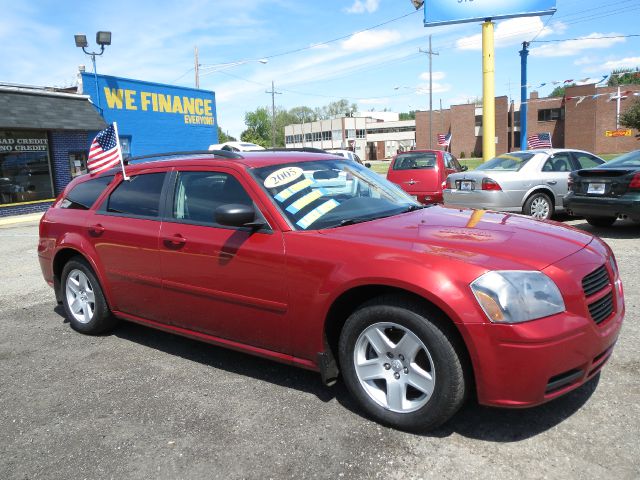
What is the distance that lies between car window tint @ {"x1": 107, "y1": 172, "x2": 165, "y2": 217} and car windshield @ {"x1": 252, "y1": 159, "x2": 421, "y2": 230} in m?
1.01

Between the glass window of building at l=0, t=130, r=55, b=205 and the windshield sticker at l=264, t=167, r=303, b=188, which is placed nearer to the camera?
the windshield sticker at l=264, t=167, r=303, b=188

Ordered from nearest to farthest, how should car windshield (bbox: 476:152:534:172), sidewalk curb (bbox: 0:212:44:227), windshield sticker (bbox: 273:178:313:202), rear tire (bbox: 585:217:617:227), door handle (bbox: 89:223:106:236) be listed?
windshield sticker (bbox: 273:178:313:202), door handle (bbox: 89:223:106:236), rear tire (bbox: 585:217:617:227), car windshield (bbox: 476:152:534:172), sidewalk curb (bbox: 0:212:44:227)

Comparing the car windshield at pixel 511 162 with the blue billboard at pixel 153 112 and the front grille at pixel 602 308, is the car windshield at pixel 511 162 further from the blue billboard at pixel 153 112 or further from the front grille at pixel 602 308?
the blue billboard at pixel 153 112

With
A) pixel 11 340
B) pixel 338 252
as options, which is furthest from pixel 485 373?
pixel 11 340

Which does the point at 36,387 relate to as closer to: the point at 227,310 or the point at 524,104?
the point at 227,310

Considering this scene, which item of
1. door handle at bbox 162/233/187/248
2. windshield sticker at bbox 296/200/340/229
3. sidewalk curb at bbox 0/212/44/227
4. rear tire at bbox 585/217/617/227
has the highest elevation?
windshield sticker at bbox 296/200/340/229

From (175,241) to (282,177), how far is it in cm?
93

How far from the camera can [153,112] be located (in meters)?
22.3

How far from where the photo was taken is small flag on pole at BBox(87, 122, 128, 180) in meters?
5.30

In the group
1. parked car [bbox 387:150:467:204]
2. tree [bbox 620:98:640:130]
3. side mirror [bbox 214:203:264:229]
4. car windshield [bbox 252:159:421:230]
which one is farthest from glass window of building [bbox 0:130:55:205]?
tree [bbox 620:98:640:130]

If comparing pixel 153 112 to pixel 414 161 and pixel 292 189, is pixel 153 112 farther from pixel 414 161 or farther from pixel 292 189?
pixel 292 189

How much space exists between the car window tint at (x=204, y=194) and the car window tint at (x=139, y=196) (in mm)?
255

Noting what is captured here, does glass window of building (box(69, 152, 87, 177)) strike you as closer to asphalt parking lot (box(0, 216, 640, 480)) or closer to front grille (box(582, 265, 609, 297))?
asphalt parking lot (box(0, 216, 640, 480))

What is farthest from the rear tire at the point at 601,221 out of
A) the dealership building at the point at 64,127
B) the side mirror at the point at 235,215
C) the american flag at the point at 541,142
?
the dealership building at the point at 64,127
